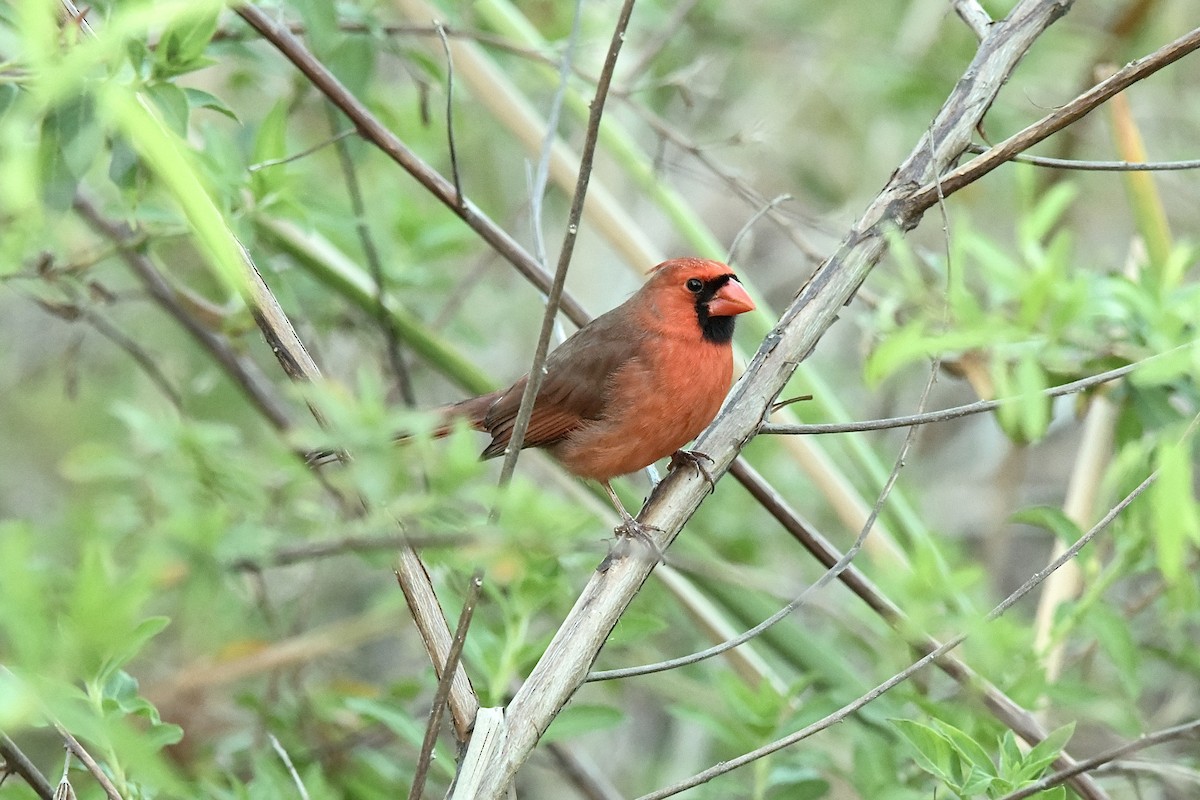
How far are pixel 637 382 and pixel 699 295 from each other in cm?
26

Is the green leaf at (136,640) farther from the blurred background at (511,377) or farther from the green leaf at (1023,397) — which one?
the green leaf at (1023,397)

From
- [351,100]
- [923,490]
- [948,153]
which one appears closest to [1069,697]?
[948,153]

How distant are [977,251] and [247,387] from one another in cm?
156

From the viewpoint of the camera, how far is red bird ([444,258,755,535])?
262cm

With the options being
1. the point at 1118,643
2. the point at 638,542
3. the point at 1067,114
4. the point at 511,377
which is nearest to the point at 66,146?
the point at 638,542

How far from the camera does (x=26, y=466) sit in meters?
4.52

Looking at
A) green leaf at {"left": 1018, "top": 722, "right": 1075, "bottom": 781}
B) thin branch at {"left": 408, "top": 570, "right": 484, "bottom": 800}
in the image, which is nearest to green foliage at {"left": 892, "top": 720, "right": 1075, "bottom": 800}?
green leaf at {"left": 1018, "top": 722, "right": 1075, "bottom": 781}

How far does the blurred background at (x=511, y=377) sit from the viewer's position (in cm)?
135

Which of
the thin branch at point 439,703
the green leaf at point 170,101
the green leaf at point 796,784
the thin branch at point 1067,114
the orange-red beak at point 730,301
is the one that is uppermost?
the green leaf at point 170,101

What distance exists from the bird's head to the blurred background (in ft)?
0.29

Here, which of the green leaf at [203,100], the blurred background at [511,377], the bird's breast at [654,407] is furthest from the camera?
the bird's breast at [654,407]

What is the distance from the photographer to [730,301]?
273 centimetres

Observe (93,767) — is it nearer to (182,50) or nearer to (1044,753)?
(182,50)

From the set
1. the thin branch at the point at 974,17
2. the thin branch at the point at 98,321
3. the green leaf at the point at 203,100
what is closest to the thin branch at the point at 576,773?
the thin branch at the point at 98,321
